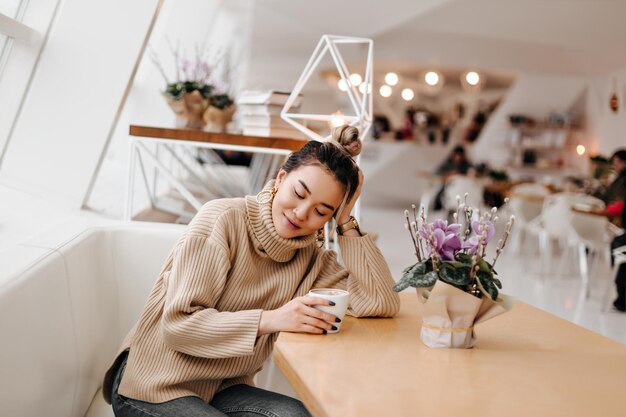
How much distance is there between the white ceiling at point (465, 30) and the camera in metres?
7.88

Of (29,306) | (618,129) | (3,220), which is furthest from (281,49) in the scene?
(29,306)

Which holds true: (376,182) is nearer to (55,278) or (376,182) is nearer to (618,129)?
(618,129)

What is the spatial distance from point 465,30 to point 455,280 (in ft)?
27.7

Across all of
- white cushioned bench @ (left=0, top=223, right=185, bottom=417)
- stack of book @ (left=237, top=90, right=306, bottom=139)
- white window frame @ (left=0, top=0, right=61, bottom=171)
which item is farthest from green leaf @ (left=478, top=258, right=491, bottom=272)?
white window frame @ (left=0, top=0, right=61, bottom=171)

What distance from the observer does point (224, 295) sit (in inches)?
67.7

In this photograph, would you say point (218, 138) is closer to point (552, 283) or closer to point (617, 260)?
point (617, 260)

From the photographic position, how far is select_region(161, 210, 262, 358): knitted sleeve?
1.57m

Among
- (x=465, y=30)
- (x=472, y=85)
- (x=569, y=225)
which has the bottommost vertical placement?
(x=569, y=225)

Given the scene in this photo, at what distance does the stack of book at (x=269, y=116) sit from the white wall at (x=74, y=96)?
2.01 feet

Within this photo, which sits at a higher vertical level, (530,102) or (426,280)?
(530,102)

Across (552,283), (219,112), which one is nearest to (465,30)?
(552,283)

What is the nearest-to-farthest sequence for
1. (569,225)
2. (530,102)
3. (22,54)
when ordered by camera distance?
(22,54), (569,225), (530,102)

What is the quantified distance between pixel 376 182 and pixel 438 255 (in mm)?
11925

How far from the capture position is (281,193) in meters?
1.71
